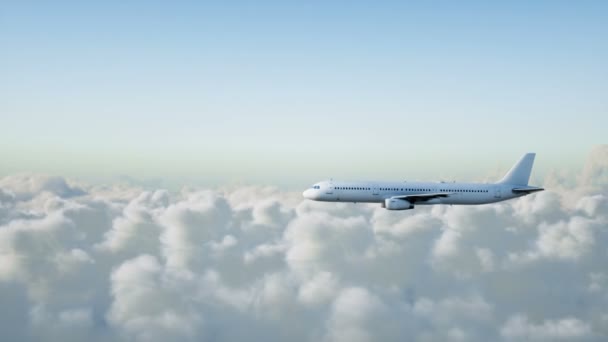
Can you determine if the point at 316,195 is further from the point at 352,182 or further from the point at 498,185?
the point at 498,185

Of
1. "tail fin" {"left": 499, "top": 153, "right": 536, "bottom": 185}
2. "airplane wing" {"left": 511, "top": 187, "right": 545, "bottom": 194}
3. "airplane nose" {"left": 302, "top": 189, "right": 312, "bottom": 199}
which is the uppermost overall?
"tail fin" {"left": 499, "top": 153, "right": 536, "bottom": 185}

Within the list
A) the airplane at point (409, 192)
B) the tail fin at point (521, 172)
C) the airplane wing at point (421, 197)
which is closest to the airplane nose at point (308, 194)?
the airplane at point (409, 192)

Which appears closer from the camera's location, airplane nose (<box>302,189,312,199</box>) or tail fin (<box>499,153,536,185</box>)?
airplane nose (<box>302,189,312,199</box>)

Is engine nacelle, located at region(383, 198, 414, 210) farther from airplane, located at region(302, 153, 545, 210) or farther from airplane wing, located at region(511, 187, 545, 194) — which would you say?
airplane wing, located at region(511, 187, 545, 194)

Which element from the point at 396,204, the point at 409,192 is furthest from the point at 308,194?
the point at 409,192

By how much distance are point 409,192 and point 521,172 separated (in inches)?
1216

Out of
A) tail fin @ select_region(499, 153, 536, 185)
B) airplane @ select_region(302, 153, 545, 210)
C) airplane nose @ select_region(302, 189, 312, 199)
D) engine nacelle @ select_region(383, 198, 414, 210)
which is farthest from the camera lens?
tail fin @ select_region(499, 153, 536, 185)

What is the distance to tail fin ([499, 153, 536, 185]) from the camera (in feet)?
362

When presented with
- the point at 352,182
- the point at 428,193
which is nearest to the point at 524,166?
the point at 428,193

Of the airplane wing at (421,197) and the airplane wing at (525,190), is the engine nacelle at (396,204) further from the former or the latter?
the airplane wing at (525,190)

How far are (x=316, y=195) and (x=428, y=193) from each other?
24.3m

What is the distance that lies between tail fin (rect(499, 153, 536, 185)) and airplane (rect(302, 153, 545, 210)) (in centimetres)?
387

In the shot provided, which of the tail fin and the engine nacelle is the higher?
the tail fin

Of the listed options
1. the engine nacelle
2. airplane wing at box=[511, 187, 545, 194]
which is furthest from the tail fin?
the engine nacelle
